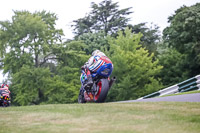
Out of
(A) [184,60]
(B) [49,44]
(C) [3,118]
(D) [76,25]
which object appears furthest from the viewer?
(D) [76,25]

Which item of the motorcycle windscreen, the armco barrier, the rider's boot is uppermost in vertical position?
the motorcycle windscreen

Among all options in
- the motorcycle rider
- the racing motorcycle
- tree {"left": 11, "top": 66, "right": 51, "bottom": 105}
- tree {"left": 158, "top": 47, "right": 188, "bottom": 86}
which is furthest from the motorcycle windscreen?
tree {"left": 158, "top": 47, "right": 188, "bottom": 86}

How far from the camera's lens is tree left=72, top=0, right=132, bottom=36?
47594 millimetres

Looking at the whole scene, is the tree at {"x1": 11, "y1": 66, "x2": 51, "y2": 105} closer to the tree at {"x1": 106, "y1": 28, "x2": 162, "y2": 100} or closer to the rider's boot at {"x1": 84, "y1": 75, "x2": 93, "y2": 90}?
the tree at {"x1": 106, "y1": 28, "x2": 162, "y2": 100}

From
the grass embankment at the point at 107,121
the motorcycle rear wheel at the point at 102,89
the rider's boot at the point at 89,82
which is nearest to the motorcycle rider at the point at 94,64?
the rider's boot at the point at 89,82

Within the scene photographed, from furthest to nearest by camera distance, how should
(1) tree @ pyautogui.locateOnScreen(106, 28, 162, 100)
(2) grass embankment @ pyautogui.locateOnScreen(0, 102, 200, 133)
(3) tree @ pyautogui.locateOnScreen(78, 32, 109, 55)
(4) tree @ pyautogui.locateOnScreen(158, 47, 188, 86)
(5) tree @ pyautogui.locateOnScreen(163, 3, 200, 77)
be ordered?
1. (3) tree @ pyautogui.locateOnScreen(78, 32, 109, 55)
2. (4) tree @ pyautogui.locateOnScreen(158, 47, 188, 86)
3. (1) tree @ pyautogui.locateOnScreen(106, 28, 162, 100)
4. (5) tree @ pyautogui.locateOnScreen(163, 3, 200, 77)
5. (2) grass embankment @ pyautogui.locateOnScreen(0, 102, 200, 133)

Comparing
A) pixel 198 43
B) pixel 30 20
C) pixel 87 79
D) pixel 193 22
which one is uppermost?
pixel 30 20

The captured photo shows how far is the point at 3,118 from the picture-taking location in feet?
27.8

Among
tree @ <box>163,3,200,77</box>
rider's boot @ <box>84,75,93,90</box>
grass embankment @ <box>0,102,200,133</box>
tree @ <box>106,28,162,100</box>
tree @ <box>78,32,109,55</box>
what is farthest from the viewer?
tree @ <box>78,32,109,55</box>

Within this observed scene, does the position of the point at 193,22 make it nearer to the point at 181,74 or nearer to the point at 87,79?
the point at 181,74

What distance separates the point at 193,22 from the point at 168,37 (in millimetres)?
4654

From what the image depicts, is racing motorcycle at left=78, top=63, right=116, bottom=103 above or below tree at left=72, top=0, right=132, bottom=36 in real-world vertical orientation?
below

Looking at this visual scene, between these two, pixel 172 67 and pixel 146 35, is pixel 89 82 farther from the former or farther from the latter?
pixel 146 35

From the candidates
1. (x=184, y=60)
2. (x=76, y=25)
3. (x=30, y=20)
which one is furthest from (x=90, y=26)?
(x=184, y=60)
